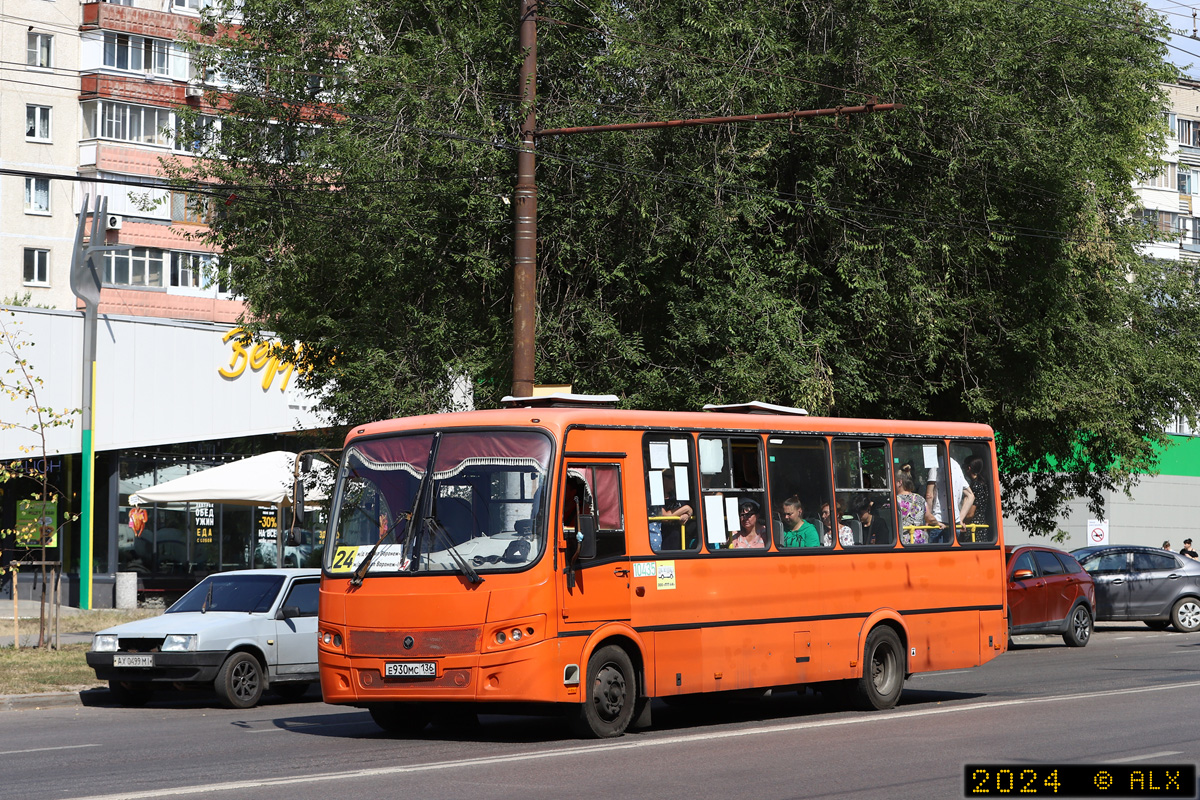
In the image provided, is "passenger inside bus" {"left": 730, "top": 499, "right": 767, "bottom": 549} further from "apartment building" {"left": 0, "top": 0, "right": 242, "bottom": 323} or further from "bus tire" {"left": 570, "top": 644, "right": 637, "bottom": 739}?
"apartment building" {"left": 0, "top": 0, "right": 242, "bottom": 323}

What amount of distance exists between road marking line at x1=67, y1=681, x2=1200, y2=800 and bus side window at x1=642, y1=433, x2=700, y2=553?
1.68m

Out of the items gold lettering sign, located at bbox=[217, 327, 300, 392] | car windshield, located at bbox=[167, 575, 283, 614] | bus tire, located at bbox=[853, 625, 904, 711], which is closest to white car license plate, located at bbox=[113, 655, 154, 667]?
car windshield, located at bbox=[167, 575, 283, 614]

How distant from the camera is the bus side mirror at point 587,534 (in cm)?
1240

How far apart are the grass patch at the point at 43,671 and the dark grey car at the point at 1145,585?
18610mm

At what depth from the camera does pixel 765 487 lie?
48.0ft

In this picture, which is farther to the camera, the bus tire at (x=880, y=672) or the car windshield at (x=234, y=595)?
the car windshield at (x=234, y=595)

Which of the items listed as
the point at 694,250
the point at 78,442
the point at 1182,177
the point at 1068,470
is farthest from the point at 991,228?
the point at 1182,177

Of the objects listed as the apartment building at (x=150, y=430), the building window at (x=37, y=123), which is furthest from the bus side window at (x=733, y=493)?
the building window at (x=37, y=123)

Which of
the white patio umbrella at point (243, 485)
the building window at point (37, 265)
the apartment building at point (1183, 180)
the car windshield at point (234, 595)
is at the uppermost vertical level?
the apartment building at point (1183, 180)

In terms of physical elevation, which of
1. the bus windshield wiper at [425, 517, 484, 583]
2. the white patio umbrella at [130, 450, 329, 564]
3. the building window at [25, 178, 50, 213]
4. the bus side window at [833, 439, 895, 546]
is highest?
the building window at [25, 178, 50, 213]

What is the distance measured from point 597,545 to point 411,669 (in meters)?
1.82

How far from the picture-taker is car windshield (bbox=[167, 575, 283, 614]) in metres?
17.5

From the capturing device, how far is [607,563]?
12.9 m

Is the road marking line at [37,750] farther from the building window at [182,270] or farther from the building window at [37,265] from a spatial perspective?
the building window at [37,265]
